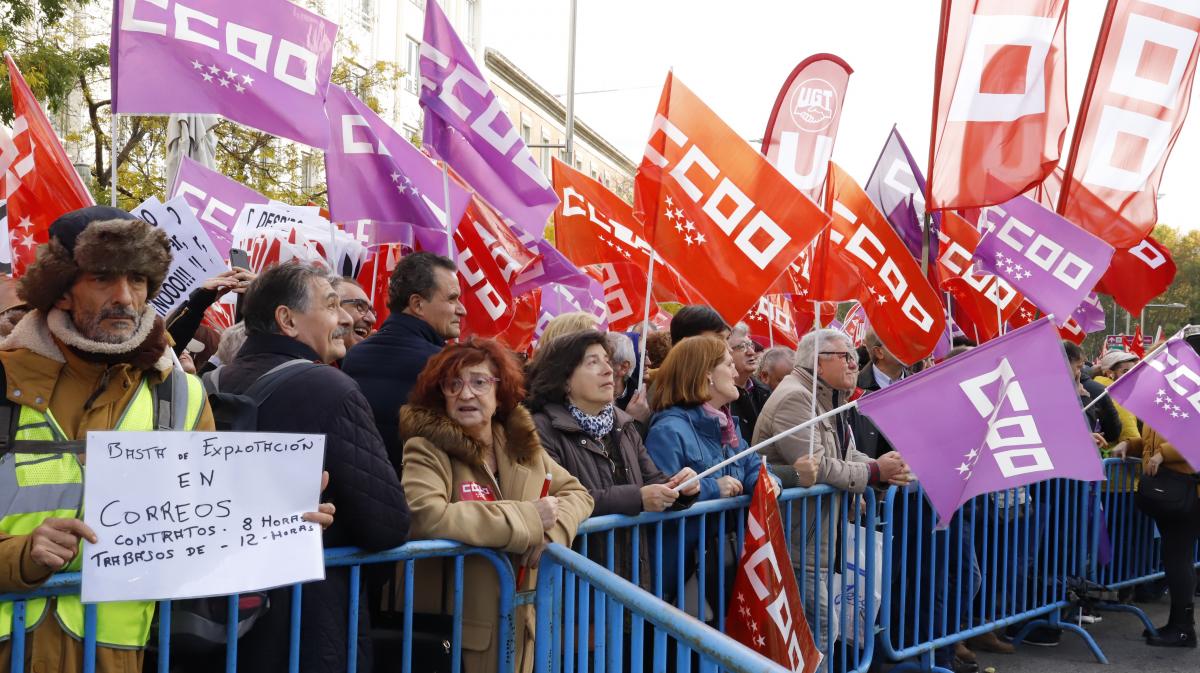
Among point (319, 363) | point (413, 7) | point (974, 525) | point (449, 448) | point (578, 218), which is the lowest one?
point (974, 525)

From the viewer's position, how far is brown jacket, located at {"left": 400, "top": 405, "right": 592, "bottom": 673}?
3.38 meters

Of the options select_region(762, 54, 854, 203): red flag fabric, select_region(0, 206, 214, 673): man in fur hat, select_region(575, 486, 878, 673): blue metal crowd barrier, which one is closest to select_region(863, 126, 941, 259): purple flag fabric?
select_region(762, 54, 854, 203): red flag fabric

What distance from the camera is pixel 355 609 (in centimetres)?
318

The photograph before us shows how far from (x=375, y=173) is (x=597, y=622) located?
3.68 m

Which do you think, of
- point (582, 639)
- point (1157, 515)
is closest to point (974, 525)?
point (1157, 515)

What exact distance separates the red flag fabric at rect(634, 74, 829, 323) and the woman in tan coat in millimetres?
1544

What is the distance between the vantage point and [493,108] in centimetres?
630

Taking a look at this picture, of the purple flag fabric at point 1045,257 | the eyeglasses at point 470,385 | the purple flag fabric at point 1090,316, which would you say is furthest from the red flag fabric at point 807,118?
the purple flag fabric at point 1090,316

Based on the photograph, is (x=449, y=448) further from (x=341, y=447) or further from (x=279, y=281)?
(x=279, y=281)

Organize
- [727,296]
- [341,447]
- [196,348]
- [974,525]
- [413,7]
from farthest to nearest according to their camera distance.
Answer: [413,7]
[974,525]
[196,348]
[727,296]
[341,447]

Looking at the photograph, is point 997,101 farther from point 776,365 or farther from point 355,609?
point 355,609

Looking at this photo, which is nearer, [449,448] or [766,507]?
[449,448]

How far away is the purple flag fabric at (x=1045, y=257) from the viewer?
616cm

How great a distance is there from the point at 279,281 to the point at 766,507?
2164 millimetres
